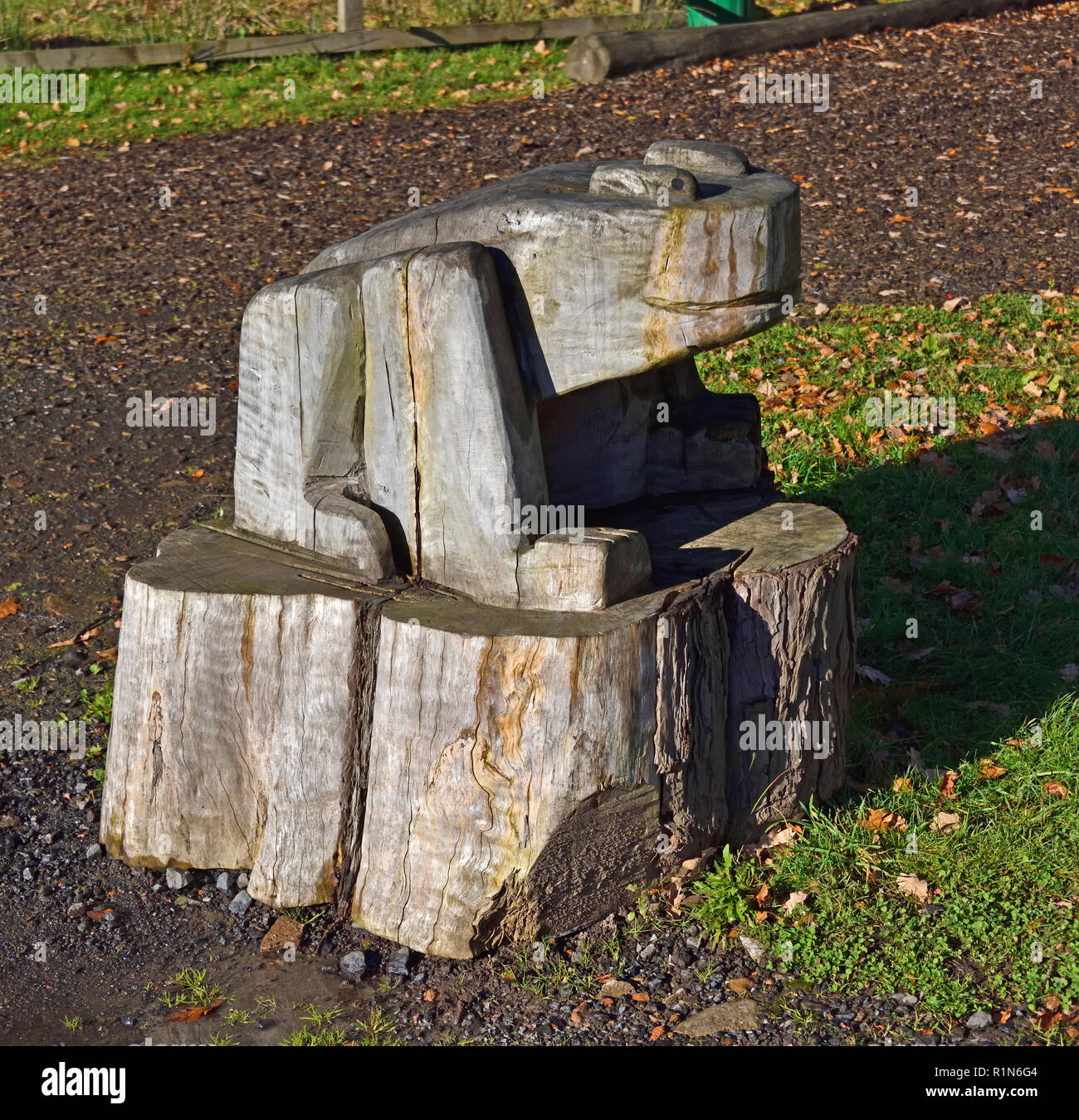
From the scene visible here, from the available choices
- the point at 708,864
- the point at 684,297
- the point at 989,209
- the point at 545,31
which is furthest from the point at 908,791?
the point at 545,31

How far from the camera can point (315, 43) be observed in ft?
39.6

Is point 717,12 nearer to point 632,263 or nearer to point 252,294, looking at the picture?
point 252,294

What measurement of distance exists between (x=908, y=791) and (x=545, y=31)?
10.2m

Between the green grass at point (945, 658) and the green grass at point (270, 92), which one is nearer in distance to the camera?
the green grass at point (945, 658)

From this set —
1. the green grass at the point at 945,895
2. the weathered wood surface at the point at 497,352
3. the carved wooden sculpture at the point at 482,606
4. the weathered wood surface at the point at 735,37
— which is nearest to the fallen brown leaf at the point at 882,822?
the green grass at the point at 945,895

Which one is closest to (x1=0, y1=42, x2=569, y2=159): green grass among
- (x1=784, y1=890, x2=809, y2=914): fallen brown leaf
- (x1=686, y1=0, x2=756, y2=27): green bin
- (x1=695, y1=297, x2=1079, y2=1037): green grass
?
(x1=686, y1=0, x2=756, y2=27): green bin

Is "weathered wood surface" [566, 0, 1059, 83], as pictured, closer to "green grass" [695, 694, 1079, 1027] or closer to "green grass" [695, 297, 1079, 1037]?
"green grass" [695, 297, 1079, 1037]

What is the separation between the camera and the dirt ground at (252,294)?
3500mm

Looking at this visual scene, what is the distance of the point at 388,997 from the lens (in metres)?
3.49

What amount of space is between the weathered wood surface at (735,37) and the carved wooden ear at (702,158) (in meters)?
8.90

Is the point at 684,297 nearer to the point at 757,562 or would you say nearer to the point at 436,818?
the point at 757,562

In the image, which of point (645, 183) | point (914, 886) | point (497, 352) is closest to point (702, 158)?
point (645, 183)

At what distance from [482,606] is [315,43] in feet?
32.7

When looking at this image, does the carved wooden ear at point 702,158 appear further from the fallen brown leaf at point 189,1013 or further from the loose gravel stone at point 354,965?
the fallen brown leaf at point 189,1013
